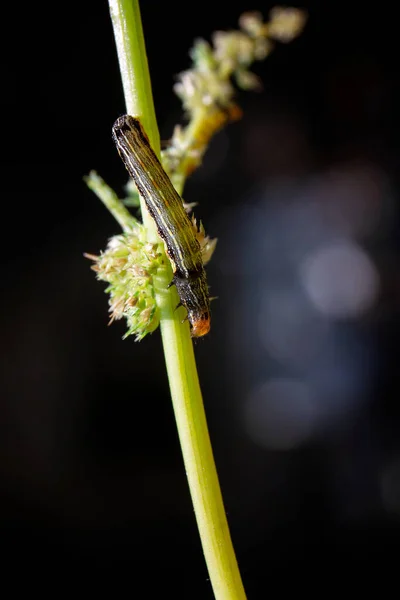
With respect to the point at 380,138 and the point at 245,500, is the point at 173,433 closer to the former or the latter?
the point at 245,500

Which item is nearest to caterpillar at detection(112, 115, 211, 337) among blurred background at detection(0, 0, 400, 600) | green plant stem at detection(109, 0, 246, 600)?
green plant stem at detection(109, 0, 246, 600)

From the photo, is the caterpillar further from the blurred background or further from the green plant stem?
the blurred background

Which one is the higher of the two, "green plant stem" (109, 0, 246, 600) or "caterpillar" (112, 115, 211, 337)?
"caterpillar" (112, 115, 211, 337)

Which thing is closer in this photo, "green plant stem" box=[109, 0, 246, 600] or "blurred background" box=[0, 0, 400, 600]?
"green plant stem" box=[109, 0, 246, 600]

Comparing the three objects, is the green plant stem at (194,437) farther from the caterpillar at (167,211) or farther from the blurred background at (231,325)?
the blurred background at (231,325)

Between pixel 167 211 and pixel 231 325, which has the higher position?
pixel 231 325

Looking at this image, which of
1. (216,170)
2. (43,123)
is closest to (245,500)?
(216,170)

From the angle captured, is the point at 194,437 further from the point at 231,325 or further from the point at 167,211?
the point at 231,325

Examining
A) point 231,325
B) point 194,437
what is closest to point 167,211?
point 194,437

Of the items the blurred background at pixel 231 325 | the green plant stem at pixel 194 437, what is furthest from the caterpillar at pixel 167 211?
the blurred background at pixel 231 325
